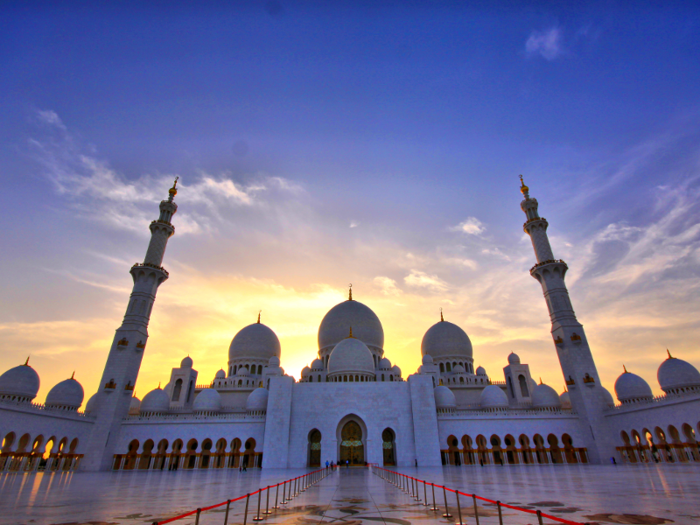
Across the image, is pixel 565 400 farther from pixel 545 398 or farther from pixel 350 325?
pixel 350 325

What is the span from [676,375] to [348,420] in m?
24.3

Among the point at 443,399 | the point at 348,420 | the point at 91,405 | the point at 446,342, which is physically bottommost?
the point at 348,420

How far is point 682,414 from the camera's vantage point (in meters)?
24.2

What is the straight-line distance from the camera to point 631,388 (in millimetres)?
30531

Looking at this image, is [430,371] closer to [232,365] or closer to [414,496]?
[232,365]

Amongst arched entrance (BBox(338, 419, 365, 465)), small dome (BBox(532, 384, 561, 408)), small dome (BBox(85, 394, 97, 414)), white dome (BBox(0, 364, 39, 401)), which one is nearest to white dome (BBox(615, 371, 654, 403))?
small dome (BBox(532, 384, 561, 408))

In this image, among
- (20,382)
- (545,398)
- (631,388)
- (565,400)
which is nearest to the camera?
(20,382)

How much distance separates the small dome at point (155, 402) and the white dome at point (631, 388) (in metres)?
38.1

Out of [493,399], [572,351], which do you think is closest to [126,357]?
[493,399]

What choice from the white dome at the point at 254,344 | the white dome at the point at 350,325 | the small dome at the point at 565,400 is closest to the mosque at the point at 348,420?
the small dome at the point at 565,400

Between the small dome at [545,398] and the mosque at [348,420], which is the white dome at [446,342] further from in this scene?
the small dome at [545,398]

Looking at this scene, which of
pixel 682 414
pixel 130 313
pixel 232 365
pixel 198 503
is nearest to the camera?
pixel 198 503

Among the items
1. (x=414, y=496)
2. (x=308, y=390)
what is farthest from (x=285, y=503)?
(x=308, y=390)

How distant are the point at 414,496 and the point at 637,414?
26345mm
